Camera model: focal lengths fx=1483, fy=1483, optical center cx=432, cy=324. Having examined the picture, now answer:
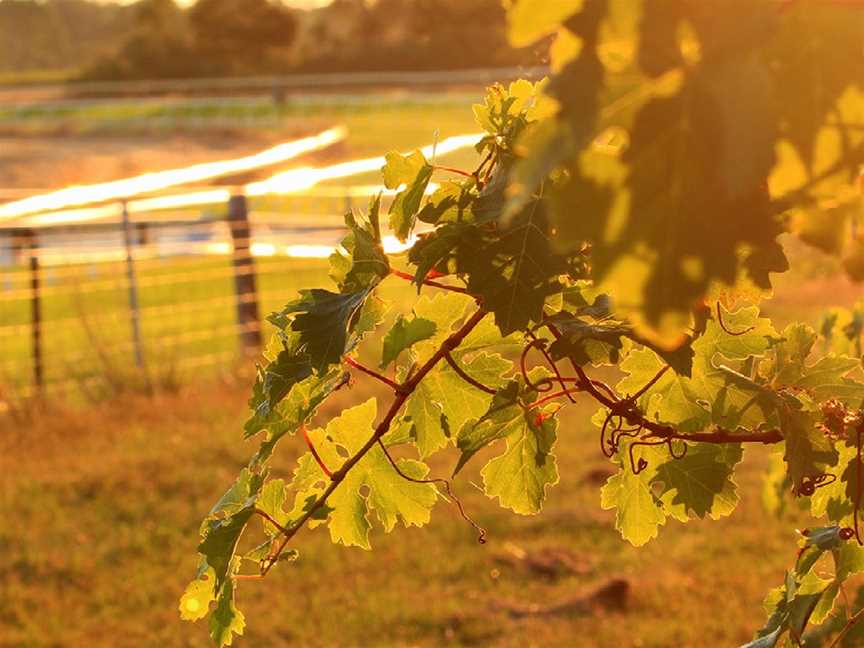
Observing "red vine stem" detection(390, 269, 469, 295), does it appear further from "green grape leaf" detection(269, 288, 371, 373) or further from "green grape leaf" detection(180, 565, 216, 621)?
"green grape leaf" detection(180, 565, 216, 621)

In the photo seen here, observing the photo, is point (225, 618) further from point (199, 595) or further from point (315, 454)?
point (315, 454)

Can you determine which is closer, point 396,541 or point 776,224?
point 776,224

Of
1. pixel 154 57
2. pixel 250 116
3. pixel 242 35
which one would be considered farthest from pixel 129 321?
pixel 242 35

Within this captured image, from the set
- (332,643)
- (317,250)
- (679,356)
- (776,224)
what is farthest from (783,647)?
(317,250)

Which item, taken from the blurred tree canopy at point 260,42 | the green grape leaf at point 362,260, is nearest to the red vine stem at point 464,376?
the green grape leaf at point 362,260

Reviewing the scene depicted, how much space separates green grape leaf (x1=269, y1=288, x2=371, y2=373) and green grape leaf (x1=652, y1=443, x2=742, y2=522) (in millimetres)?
418

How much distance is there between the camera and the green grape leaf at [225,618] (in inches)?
55.7

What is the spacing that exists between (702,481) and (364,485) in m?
0.36

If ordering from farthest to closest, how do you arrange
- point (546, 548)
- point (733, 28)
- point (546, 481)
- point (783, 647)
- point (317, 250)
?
point (317, 250)
point (546, 548)
point (783, 647)
point (546, 481)
point (733, 28)

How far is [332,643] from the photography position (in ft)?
17.9

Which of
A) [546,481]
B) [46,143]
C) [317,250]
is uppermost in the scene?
[46,143]

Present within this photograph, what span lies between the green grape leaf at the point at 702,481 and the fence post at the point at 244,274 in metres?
9.50

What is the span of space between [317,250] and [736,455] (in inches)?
878

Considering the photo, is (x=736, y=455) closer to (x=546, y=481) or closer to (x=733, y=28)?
Answer: (x=546, y=481)
